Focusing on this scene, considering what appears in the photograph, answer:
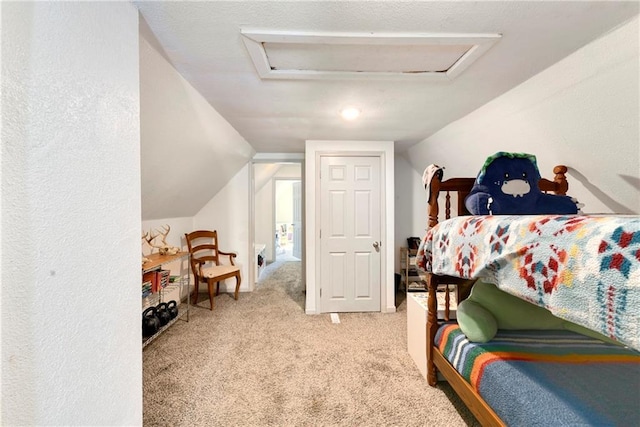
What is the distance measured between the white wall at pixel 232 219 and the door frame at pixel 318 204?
1205 millimetres

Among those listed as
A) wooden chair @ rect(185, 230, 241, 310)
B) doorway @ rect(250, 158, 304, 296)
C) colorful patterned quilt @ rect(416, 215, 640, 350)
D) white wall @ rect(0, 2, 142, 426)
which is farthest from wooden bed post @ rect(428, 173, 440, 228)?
wooden chair @ rect(185, 230, 241, 310)

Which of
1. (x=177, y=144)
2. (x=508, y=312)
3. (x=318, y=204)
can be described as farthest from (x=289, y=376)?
(x=177, y=144)

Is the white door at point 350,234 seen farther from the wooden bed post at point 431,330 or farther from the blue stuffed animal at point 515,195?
the blue stuffed animal at point 515,195

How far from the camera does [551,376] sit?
1.14 m

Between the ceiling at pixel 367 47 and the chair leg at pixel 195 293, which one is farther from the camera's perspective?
the chair leg at pixel 195 293

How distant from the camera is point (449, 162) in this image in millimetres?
2906

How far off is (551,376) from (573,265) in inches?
31.8

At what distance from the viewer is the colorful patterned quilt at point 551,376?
3.15 ft

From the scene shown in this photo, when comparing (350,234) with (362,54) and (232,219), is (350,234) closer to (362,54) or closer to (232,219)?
(232,219)

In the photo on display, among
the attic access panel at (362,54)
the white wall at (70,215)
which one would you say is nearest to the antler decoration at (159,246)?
the white wall at (70,215)

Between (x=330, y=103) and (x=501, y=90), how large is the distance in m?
1.19

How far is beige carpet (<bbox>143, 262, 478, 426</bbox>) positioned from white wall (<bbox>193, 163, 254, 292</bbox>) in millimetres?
964

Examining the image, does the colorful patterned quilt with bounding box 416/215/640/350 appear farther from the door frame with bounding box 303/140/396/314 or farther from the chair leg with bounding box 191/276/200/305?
the chair leg with bounding box 191/276/200/305

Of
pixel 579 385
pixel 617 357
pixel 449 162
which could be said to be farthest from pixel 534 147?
pixel 579 385
